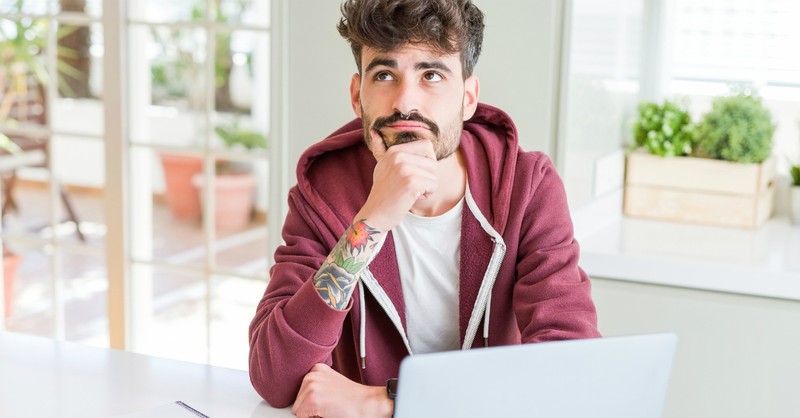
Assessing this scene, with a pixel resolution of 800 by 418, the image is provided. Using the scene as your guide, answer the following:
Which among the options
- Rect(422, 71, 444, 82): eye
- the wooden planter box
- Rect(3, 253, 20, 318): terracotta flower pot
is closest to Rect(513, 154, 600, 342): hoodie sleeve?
Rect(422, 71, 444, 82): eye

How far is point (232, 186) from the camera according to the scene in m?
7.52

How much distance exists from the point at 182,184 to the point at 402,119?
6.35 meters

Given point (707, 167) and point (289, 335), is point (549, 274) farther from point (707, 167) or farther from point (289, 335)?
Result: point (707, 167)

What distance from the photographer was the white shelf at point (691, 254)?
7.11ft

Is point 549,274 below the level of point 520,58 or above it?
below

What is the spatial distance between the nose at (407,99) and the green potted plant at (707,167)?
113cm

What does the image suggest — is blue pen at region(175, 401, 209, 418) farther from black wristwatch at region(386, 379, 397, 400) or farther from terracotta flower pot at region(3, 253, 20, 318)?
terracotta flower pot at region(3, 253, 20, 318)

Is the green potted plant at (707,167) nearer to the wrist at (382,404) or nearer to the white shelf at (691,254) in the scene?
the white shelf at (691,254)

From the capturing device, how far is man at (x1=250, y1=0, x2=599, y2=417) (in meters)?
1.58

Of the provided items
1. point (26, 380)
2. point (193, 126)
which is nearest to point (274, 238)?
point (26, 380)

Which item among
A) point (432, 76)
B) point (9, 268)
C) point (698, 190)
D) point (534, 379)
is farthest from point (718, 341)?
point (9, 268)

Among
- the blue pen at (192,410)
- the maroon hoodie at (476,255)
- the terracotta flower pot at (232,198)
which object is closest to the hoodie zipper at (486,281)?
the maroon hoodie at (476,255)

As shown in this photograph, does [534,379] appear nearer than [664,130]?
Yes

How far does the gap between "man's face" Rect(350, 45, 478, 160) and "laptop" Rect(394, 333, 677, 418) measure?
638 millimetres
